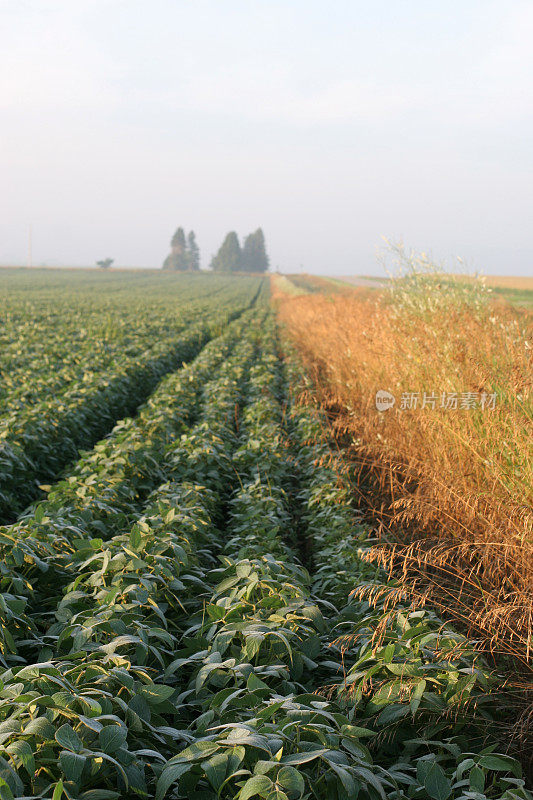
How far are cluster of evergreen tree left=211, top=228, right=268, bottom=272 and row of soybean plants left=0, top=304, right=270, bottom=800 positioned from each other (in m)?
110

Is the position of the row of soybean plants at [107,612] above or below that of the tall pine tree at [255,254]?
below

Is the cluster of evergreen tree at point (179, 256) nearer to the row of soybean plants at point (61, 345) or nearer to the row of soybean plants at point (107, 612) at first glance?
the row of soybean plants at point (61, 345)

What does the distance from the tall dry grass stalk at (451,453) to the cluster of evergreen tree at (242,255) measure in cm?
10780

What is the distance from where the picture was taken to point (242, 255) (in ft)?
376

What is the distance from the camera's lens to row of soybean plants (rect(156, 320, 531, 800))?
1.68 meters

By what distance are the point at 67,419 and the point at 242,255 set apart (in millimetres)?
112338

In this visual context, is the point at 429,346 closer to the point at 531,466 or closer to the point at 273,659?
the point at 531,466

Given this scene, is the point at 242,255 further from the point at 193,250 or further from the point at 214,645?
the point at 214,645

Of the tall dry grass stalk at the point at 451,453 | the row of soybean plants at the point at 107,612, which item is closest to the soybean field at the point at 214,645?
the row of soybean plants at the point at 107,612

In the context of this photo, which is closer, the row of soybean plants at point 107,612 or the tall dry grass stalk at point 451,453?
the row of soybean plants at point 107,612

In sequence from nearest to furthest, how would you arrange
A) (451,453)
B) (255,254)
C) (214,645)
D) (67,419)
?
(214,645) < (451,453) < (67,419) < (255,254)

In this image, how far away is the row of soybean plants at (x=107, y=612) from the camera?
1.65 meters

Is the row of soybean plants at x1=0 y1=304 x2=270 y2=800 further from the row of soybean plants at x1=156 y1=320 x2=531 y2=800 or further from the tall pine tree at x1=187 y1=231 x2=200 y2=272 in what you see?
the tall pine tree at x1=187 y1=231 x2=200 y2=272

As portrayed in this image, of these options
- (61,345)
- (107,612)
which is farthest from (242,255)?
(107,612)
